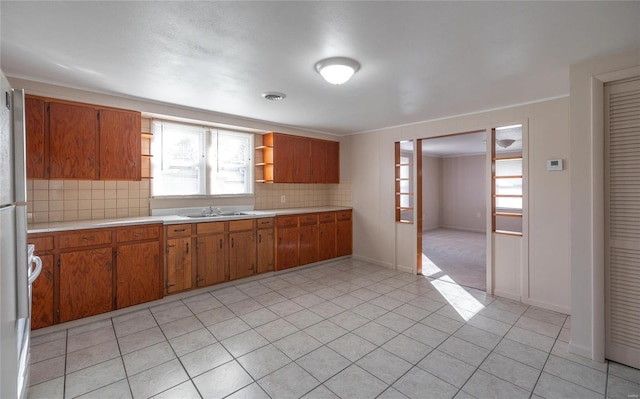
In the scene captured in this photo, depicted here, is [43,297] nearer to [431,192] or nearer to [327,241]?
[327,241]

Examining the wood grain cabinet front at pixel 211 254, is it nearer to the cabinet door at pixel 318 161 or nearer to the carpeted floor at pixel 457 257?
the cabinet door at pixel 318 161

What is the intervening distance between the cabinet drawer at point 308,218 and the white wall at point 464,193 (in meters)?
5.76

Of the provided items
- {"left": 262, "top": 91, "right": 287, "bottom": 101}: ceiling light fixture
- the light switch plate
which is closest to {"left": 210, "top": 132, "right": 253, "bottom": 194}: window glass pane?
{"left": 262, "top": 91, "right": 287, "bottom": 101}: ceiling light fixture

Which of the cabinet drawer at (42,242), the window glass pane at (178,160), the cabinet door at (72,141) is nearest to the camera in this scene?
the cabinet drawer at (42,242)

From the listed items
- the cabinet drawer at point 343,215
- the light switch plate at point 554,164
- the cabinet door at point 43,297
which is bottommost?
the cabinet door at point 43,297

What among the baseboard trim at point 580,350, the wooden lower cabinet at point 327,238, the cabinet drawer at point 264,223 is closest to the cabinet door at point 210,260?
the cabinet drawer at point 264,223

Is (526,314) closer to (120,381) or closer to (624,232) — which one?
(624,232)

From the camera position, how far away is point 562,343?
2.51 m

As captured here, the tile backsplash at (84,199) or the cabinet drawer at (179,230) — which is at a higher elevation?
the tile backsplash at (84,199)

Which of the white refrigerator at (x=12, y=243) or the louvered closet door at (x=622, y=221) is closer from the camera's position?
the white refrigerator at (x=12, y=243)

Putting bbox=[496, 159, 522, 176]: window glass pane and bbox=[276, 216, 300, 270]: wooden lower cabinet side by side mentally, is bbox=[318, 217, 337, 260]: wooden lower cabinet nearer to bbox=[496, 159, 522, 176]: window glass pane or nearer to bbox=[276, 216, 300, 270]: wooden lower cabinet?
bbox=[276, 216, 300, 270]: wooden lower cabinet

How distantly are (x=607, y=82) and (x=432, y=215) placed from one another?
7106 mm

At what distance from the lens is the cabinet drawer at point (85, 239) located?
8.96 feet

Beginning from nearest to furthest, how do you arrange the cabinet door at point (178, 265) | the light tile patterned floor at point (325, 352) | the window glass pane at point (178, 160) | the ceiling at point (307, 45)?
1. the ceiling at point (307, 45)
2. the light tile patterned floor at point (325, 352)
3. the cabinet door at point (178, 265)
4. the window glass pane at point (178, 160)
